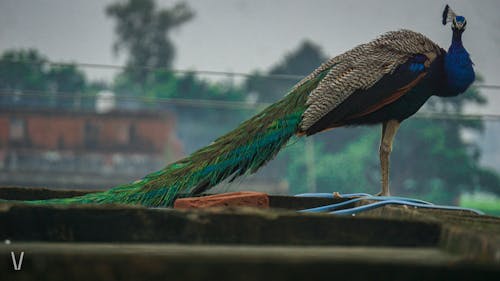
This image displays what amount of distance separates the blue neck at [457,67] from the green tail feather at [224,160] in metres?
0.91

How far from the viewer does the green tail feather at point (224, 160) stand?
464 cm

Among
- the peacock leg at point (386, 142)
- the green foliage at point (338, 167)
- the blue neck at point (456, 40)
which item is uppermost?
the blue neck at point (456, 40)

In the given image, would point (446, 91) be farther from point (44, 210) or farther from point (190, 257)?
point (190, 257)

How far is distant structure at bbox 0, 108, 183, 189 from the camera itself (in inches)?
1236

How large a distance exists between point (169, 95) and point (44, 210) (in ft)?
141

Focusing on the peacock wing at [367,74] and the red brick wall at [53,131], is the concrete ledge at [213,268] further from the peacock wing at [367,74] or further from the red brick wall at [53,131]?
the red brick wall at [53,131]

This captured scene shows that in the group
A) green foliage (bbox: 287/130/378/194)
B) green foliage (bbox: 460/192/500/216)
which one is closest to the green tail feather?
green foliage (bbox: 287/130/378/194)

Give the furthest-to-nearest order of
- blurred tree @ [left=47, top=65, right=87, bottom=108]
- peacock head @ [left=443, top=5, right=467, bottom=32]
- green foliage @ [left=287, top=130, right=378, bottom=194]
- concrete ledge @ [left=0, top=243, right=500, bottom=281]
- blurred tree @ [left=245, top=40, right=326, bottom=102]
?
blurred tree @ [left=245, top=40, right=326, bottom=102], blurred tree @ [left=47, top=65, right=87, bottom=108], green foliage @ [left=287, top=130, right=378, bottom=194], peacock head @ [left=443, top=5, right=467, bottom=32], concrete ledge @ [left=0, top=243, right=500, bottom=281]

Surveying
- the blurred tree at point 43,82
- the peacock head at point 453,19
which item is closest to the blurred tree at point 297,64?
the blurred tree at point 43,82

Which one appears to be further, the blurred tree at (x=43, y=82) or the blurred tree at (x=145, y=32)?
the blurred tree at (x=145, y=32)

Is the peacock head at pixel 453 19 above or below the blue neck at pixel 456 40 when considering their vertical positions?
above

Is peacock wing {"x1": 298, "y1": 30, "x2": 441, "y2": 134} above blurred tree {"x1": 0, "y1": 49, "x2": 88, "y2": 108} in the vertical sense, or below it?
below

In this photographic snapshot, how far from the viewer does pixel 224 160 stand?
16.5ft

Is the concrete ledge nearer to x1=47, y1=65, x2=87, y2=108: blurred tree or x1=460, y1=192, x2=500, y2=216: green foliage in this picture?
x1=460, y1=192, x2=500, y2=216: green foliage
